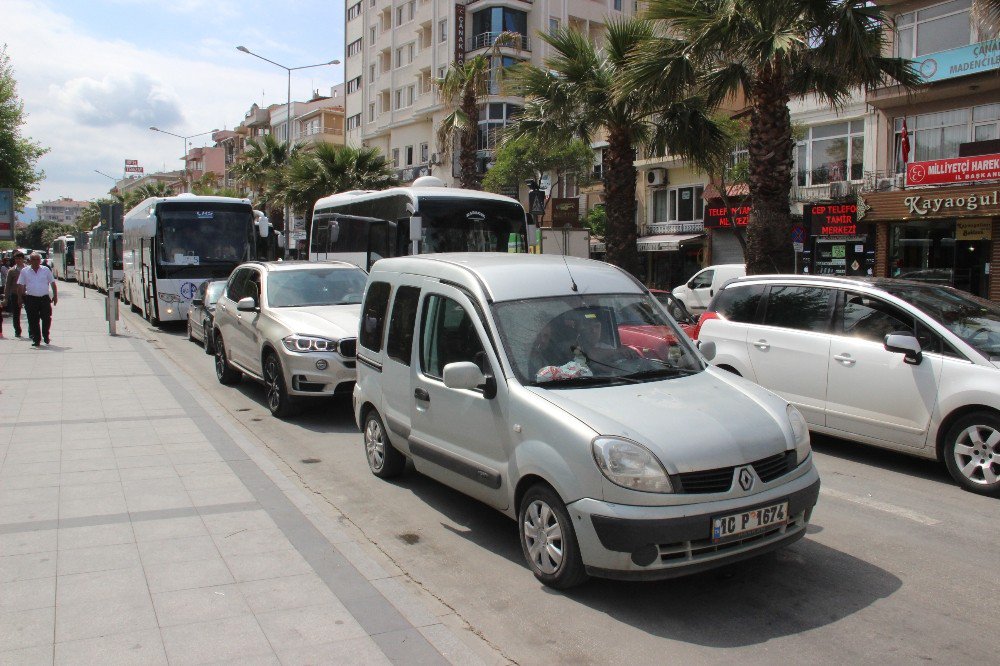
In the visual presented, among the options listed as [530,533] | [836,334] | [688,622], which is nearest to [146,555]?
[530,533]

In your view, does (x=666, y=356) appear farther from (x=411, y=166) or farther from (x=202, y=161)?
(x=202, y=161)

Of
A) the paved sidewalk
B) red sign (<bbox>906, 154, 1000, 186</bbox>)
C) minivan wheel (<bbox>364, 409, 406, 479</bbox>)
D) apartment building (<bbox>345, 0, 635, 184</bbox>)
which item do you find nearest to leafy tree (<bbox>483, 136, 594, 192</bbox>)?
apartment building (<bbox>345, 0, 635, 184</bbox>)

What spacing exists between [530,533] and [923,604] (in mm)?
2184

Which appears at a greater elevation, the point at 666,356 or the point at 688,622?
the point at 666,356

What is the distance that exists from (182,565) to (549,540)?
2.20m

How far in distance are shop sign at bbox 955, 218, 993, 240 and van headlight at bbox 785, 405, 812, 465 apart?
22.0 metres

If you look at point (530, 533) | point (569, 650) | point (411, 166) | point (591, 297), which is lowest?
point (569, 650)

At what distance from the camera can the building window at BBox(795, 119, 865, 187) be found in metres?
27.5

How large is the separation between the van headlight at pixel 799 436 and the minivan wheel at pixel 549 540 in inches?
56.0

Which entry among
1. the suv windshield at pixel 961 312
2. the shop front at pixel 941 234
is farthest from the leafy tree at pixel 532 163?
the suv windshield at pixel 961 312

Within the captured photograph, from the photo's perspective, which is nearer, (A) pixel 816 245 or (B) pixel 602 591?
(B) pixel 602 591

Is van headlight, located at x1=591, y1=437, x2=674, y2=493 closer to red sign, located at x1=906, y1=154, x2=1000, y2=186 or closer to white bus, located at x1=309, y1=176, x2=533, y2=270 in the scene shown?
white bus, located at x1=309, y1=176, x2=533, y2=270

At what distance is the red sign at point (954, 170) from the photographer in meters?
22.1

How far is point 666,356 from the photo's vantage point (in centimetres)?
554
